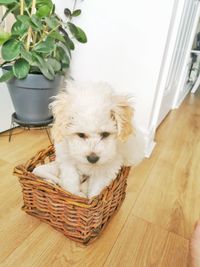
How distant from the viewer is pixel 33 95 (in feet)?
4.23

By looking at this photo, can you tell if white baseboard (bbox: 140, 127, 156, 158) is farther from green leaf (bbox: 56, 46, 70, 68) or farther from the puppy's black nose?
the puppy's black nose

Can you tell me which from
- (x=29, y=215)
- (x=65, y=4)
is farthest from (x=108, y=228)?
(x=65, y=4)

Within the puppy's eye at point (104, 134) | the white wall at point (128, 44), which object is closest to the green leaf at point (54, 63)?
the white wall at point (128, 44)

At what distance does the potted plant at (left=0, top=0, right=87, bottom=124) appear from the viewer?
3.61ft

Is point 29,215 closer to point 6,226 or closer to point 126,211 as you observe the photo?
point 6,226

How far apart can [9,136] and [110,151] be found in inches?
37.0

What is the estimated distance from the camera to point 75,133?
738mm

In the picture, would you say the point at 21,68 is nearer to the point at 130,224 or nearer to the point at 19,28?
the point at 19,28

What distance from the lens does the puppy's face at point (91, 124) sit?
2.34 feet

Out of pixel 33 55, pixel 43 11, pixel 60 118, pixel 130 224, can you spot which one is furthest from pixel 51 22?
pixel 130 224

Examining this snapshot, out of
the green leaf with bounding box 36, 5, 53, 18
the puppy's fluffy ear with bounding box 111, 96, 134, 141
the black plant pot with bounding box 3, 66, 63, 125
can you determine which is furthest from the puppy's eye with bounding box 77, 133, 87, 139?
the green leaf with bounding box 36, 5, 53, 18

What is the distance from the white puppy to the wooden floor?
19 cm

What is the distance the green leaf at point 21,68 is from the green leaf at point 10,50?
0.23ft

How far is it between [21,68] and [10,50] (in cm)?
10
